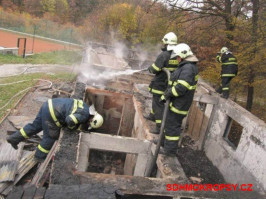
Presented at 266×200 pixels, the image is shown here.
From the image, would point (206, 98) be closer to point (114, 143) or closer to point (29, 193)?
point (114, 143)

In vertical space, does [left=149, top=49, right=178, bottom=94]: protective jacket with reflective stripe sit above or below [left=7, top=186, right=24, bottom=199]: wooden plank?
above

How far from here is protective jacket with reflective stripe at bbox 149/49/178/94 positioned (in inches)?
194

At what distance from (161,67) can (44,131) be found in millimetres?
2591

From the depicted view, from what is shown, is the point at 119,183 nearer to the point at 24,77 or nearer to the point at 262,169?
the point at 262,169

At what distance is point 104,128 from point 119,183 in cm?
539

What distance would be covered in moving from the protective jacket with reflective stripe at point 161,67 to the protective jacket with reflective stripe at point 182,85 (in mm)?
825

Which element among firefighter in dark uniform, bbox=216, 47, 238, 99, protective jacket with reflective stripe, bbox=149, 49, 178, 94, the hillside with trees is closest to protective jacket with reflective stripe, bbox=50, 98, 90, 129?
protective jacket with reflective stripe, bbox=149, 49, 178, 94

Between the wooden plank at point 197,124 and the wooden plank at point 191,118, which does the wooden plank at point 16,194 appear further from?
the wooden plank at point 191,118

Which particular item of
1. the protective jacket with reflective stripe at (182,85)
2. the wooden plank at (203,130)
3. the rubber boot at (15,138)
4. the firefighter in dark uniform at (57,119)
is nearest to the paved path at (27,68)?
the rubber boot at (15,138)

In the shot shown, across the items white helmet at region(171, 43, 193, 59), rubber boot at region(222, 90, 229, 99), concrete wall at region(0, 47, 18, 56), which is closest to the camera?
white helmet at region(171, 43, 193, 59)

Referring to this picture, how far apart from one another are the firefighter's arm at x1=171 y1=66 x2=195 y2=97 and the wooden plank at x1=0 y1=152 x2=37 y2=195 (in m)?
3.03

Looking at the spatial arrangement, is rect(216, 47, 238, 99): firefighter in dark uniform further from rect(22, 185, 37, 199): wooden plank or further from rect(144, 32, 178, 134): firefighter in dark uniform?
rect(22, 185, 37, 199): wooden plank

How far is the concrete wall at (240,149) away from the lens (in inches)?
189

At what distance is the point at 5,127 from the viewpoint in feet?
23.9
